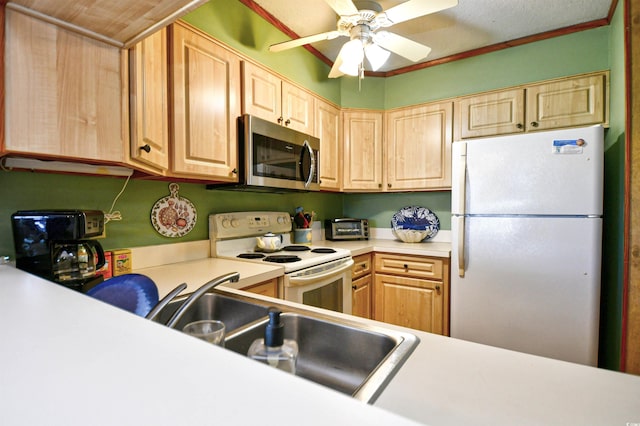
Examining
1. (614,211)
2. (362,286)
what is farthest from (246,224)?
(614,211)

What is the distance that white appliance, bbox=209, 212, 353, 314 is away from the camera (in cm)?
163

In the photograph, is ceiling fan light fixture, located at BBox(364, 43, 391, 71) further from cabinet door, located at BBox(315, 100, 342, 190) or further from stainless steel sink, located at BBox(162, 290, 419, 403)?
stainless steel sink, located at BBox(162, 290, 419, 403)

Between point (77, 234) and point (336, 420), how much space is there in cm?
111

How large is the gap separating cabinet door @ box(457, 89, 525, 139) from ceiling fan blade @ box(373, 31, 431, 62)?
789 mm

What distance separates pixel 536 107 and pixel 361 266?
178 cm

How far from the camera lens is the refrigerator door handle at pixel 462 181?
1949 millimetres

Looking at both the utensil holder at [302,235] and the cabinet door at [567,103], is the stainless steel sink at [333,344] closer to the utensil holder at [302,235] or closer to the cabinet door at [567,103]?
the utensil holder at [302,235]

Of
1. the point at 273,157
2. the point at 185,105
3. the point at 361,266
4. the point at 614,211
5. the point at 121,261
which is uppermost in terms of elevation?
the point at 185,105

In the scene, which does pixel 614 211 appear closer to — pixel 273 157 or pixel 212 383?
pixel 273 157

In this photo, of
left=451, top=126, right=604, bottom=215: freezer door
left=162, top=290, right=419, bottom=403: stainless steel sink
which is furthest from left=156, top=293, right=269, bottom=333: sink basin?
left=451, top=126, right=604, bottom=215: freezer door

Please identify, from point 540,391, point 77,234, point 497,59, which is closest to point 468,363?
point 540,391

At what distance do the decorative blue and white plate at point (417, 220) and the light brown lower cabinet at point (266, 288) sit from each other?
1630 millimetres

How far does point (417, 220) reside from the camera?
9.55 feet

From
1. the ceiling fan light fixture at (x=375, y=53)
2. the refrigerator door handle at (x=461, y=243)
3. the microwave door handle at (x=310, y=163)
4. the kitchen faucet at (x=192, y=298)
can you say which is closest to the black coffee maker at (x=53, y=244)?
the kitchen faucet at (x=192, y=298)
